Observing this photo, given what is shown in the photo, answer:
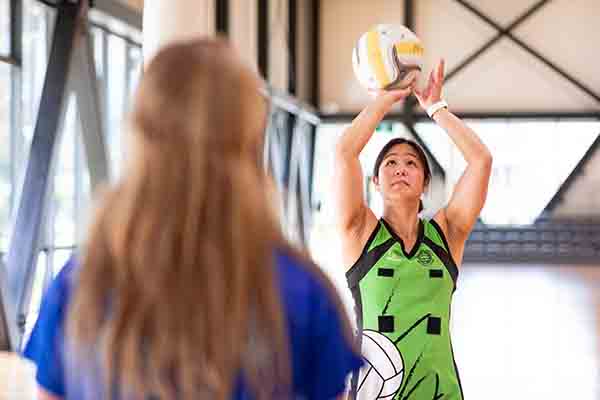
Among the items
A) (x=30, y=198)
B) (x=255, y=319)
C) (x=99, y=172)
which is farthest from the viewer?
(x=99, y=172)

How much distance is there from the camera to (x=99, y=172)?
8781mm

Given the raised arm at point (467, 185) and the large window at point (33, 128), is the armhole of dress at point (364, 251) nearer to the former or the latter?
the raised arm at point (467, 185)

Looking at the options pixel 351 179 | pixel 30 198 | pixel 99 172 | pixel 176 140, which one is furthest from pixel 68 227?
pixel 176 140

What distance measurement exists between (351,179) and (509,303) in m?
8.16

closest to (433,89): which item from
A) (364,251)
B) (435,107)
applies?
(435,107)

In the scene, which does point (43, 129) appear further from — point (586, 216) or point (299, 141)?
point (586, 216)

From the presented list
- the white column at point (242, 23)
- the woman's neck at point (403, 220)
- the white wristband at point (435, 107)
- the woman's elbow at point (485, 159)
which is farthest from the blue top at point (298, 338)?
the white column at point (242, 23)

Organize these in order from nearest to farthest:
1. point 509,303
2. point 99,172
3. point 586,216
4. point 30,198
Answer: point 30,198 → point 99,172 → point 509,303 → point 586,216

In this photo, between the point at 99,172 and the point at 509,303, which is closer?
the point at 99,172

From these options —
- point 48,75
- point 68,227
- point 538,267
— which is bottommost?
point 538,267

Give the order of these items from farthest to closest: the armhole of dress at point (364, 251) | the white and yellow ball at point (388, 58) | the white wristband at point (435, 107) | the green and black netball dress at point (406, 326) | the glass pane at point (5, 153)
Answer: the glass pane at point (5, 153)
the white and yellow ball at point (388, 58)
the white wristband at point (435, 107)
the armhole of dress at point (364, 251)
the green and black netball dress at point (406, 326)

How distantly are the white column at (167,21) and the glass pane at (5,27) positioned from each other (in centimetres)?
267

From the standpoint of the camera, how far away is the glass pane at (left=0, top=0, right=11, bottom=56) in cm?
802

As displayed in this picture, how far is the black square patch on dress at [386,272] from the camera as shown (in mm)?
2846
